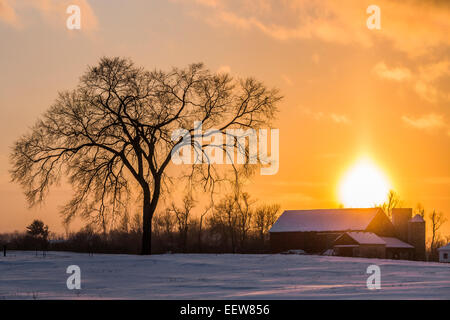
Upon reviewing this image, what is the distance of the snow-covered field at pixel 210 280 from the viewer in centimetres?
2002

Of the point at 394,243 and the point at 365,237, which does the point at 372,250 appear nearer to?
the point at 365,237

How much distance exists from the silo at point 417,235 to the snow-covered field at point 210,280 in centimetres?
5570

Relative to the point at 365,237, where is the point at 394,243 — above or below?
below

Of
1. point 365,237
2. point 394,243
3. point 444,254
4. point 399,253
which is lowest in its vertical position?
point 444,254

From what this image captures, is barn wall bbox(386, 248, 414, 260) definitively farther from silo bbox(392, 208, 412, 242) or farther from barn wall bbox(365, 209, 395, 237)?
silo bbox(392, 208, 412, 242)

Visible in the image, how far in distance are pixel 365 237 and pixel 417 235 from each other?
51.9 feet

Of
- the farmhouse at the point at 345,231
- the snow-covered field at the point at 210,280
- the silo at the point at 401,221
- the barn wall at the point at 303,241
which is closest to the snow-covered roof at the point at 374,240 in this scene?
the farmhouse at the point at 345,231

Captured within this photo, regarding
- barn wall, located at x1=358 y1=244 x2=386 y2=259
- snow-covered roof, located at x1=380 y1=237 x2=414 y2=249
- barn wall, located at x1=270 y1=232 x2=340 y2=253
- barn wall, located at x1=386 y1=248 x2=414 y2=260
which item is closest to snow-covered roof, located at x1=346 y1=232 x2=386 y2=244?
barn wall, located at x1=358 y1=244 x2=386 y2=259

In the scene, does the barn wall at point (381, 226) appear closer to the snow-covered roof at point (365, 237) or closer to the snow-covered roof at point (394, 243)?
the snow-covered roof at point (394, 243)

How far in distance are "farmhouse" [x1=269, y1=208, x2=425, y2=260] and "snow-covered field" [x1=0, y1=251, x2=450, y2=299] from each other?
47098mm

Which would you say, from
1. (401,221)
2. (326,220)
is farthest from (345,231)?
(401,221)

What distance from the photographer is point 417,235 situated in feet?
303

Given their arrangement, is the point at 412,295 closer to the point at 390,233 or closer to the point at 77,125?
the point at 77,125

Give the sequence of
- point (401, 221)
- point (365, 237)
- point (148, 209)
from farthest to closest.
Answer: point (401, 221)
point (365, 237)
point (148, 209)
